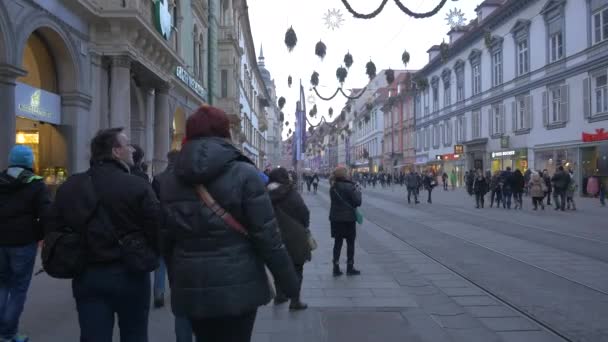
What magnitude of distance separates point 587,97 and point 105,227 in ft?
96.4

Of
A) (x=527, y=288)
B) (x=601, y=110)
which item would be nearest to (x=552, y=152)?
(x=601, y=110)

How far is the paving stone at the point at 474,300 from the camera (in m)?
6.61

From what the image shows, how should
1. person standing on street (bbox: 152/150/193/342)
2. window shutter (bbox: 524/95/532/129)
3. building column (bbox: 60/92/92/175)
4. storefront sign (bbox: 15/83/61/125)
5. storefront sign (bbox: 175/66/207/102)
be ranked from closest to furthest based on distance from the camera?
person standing on street (bbox: 152/150/193/342) → storefront sign (bbox: 15/83/61/125) → building column (bbox: 60/92/92/175) → storefront sign (bbox: 175/66/207/102) → window shutter (bbox: 524/95/532/129)

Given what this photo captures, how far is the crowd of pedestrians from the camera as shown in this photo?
8.87 feet

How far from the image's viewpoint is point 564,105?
29844 mm

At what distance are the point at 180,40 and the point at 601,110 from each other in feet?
66.7

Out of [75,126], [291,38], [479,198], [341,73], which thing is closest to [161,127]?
[75,126]

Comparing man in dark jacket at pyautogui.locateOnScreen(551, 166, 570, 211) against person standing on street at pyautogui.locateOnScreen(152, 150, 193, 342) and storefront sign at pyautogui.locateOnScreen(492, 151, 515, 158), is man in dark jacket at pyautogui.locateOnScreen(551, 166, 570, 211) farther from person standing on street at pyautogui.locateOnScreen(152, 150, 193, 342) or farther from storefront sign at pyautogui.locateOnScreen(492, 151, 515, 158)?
person standing on street at pyautogui.locateOnScreen(152, 150, 193, 342)

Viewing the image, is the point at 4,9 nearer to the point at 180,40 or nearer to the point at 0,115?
the point at 0,115

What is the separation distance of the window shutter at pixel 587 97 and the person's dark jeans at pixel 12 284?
93.6 ft

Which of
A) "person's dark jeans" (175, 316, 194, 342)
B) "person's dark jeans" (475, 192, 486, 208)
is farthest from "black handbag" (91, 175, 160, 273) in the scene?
"person's dark jeans" (475, 192, 486, 208)

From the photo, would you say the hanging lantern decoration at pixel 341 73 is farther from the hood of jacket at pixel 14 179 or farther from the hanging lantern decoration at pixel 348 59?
the hood of jacket at pixel 14 179

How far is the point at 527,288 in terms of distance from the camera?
7.47 meters

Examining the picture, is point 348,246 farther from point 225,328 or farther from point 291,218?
point 225,328
